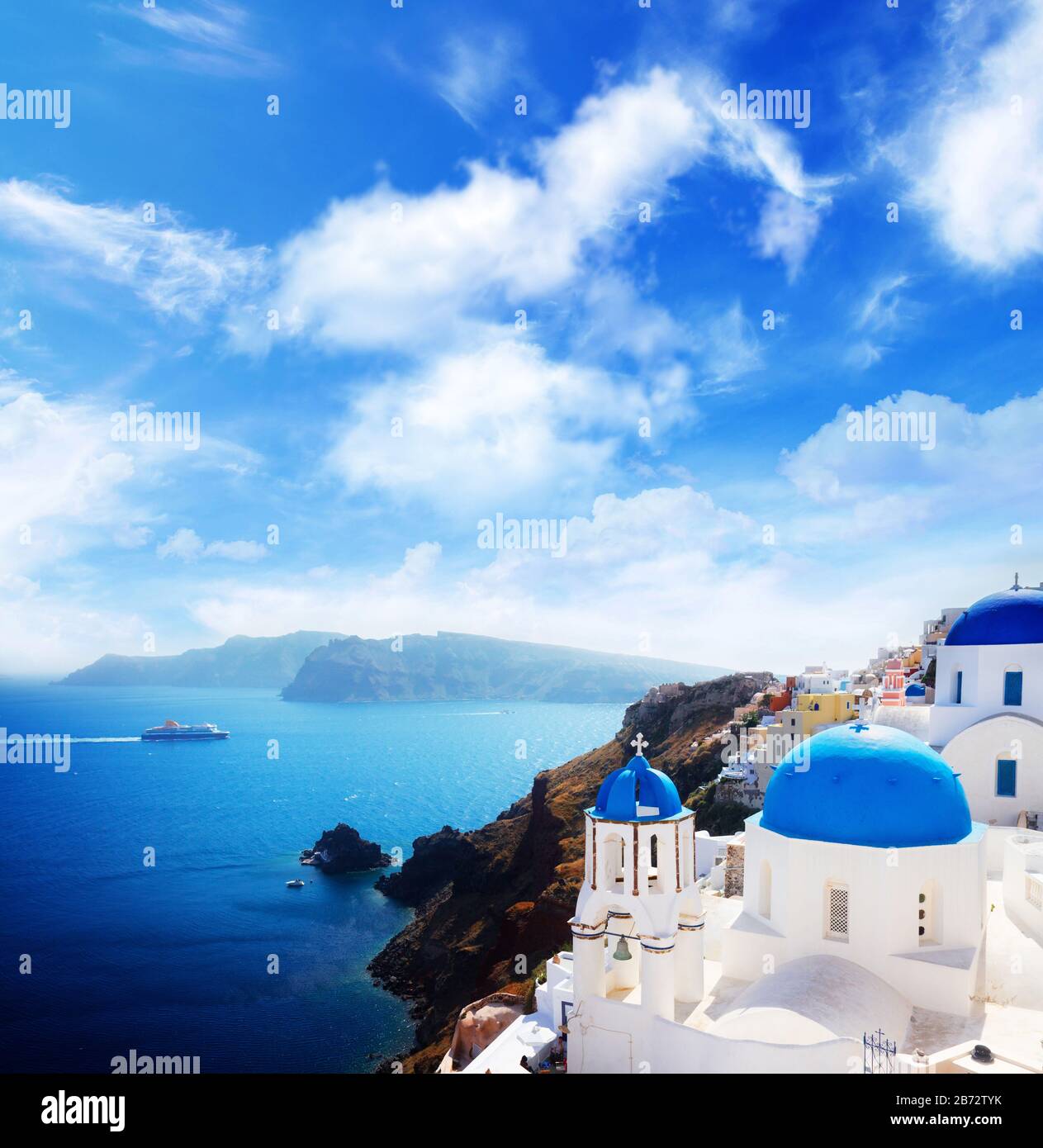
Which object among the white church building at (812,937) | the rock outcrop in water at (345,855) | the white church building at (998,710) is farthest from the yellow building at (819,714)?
the rock outcrop in water at (345,855)

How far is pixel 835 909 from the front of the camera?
487 inches

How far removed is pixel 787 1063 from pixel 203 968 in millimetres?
40926

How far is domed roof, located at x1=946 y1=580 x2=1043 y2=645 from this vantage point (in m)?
20.1

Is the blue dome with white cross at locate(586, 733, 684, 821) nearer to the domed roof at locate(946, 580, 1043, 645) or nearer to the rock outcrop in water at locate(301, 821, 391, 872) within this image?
the domed roof at locate(946, 580, 1043, 645)

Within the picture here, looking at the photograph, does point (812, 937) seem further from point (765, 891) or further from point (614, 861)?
point (614, 861)

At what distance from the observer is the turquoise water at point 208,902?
3306cm

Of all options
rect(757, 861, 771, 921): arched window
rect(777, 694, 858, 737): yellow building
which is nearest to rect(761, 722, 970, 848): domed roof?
rect(757, 861, 771, 921): arched window

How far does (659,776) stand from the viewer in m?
12.0

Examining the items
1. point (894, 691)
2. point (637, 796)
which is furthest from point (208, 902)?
point (637, 796)

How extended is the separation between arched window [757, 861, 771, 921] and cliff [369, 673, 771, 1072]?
457 inches

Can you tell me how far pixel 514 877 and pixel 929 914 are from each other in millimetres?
32672

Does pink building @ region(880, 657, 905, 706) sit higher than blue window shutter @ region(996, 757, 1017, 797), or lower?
higher

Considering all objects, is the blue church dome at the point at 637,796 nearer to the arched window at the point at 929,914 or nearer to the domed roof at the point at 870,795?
the domed roof at the point at 870,795
